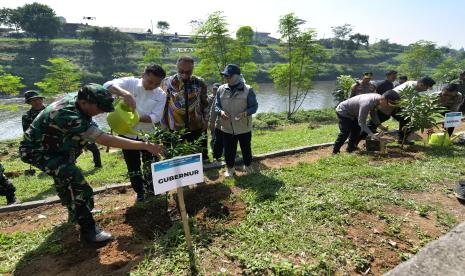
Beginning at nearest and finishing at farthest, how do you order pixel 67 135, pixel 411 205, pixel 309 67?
pixel 67 135 → pixel 411 205 → pixel 309 67

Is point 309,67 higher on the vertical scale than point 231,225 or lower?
higher

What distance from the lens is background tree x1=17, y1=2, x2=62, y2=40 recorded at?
174 feet

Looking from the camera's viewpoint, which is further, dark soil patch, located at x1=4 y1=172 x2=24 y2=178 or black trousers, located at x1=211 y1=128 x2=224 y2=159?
dark soil patch, located at x1=4 y1=172 x2=24 y2=178

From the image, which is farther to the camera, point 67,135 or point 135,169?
point 135,169

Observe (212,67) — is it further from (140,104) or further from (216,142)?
(140,104)

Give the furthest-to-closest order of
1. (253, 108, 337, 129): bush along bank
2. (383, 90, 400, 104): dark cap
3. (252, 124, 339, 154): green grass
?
(253, 108, 337, 129): bush along bank, (252, 124, 339, 154): green grass, (383, 90, 400, 104): dark cap

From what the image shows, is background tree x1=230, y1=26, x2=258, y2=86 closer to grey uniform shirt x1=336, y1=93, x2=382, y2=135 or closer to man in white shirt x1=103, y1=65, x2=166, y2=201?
grey uniform shirt x1=336, y1=93, x2=382, y2=135

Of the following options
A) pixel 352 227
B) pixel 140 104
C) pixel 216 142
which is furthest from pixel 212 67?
pixel 352 227

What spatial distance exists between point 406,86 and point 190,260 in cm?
560

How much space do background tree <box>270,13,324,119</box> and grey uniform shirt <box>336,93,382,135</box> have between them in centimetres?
1313

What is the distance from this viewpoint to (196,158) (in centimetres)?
295

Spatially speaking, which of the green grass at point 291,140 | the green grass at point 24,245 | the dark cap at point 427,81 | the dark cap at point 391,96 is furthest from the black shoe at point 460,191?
the green grass at point 24,245

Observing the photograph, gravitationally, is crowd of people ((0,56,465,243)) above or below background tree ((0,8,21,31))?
below

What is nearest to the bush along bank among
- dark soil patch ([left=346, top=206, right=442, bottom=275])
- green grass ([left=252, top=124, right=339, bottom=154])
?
green grass ([left=252, top=124, right=339, bottom=154])
